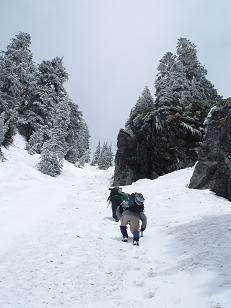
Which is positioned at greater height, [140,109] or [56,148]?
[140,109]

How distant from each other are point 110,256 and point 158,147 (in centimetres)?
2464

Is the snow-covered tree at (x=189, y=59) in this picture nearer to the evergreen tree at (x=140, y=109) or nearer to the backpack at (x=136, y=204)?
the evergreen tree at (x=140, y=109)

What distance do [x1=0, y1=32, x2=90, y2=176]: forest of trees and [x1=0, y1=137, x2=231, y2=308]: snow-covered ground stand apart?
21852mm

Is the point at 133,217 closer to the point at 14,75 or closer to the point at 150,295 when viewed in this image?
the point at 150,295

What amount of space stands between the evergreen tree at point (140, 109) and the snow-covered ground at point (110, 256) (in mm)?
17300

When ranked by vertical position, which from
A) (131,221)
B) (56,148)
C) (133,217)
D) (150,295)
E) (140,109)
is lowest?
(150,295)

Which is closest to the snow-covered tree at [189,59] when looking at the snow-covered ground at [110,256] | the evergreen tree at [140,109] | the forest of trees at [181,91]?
the forest of trees at [181,91]

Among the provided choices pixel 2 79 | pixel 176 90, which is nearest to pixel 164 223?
pixel 176 90

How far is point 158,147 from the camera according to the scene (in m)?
36.9

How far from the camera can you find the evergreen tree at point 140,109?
39631 millimetres

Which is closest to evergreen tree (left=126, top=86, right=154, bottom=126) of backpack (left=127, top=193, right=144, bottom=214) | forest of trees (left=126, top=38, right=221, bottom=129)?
forest of trees (left=126, top=38, right=221, bottom=129)

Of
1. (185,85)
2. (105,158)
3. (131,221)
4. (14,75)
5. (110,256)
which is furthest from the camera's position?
(105,158)

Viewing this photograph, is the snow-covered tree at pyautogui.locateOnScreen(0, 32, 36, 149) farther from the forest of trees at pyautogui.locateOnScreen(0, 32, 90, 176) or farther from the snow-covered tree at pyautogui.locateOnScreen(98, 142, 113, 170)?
the snow-covered tree at pyautogui.locateOnScreen(98, 142, 113, 170)

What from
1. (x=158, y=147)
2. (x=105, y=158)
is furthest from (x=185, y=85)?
(x=105, y=158)
